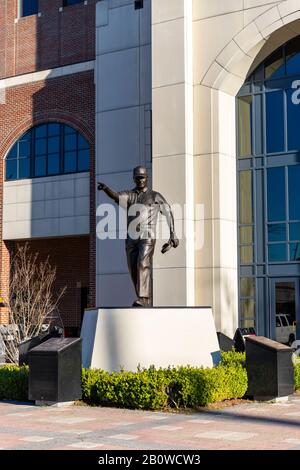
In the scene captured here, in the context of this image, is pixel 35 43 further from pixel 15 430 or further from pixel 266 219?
pixel 15 430

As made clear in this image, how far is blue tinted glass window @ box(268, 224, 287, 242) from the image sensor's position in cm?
2058

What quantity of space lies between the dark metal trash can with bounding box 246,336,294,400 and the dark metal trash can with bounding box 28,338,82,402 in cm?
293

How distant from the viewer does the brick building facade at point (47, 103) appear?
1038 inches

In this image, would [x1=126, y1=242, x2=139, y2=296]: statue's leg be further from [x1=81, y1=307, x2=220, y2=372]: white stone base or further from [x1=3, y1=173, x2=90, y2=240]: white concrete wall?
[x1=3, y1=173, x2=90, y2=240]: white concrete wall

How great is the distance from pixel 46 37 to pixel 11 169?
5.32 m

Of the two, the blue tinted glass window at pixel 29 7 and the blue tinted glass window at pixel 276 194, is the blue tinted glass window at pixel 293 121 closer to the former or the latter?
the blue tinted glass window at pixel 276 194

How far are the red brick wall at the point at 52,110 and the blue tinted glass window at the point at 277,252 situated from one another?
6.91 m

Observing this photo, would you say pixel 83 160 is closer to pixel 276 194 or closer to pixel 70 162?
pixel 70 162

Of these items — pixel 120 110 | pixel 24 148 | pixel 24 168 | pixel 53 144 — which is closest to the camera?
pixel 120 110

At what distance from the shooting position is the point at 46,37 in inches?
1118

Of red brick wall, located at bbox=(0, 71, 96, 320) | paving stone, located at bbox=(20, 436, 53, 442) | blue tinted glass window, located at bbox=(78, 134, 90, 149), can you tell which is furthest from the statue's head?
blue tinted glass window, located at bbox=(78, 134, 90, 149)

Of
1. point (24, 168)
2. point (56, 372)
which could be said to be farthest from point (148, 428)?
point (24, 168)
